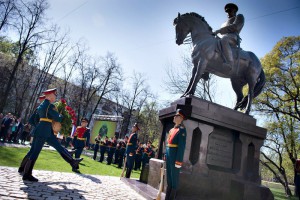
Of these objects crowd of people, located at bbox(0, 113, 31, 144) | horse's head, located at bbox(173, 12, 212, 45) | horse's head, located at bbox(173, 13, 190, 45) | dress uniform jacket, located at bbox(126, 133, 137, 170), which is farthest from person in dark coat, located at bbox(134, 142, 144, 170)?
horse's head, located at bbox(173, 12, 212, 45)

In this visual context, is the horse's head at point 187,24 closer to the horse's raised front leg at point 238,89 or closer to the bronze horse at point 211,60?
the bronze horse at point 211,60

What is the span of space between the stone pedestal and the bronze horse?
0.89 metres

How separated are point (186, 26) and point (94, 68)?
1162 inches

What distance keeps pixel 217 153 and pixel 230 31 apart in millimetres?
4244

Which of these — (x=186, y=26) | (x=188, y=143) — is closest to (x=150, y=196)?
(x=188, y=143)

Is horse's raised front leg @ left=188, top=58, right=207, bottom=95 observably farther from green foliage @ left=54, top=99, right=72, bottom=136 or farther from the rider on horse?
green foliage @ left=54, top=99, right=72, bottom=136

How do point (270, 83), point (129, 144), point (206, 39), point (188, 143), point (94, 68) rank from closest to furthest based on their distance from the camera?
point (188, 143) → point (206, 39) → point (129, 144) → point (270, 83) → point (94, 68)

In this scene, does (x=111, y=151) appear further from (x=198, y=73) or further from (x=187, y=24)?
(x=187, y=24)

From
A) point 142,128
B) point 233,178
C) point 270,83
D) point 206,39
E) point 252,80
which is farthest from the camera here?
point 142,128

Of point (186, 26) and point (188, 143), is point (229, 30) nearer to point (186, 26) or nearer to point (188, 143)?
point (186, 26)

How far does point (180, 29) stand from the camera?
321 inches

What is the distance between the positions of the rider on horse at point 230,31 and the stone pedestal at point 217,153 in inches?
70.7

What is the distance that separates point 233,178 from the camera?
23.0 feet

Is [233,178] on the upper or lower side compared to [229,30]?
lower
